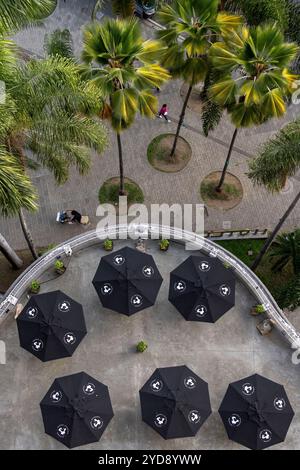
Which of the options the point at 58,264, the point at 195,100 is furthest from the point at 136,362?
the point at 195,100

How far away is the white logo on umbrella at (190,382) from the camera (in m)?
23.8

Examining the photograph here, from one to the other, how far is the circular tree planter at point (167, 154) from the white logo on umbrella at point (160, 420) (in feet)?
75.3

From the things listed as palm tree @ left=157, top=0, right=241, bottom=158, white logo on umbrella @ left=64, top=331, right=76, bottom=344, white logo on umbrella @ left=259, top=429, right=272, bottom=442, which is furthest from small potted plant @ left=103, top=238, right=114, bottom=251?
white logo on umbrella @ left=259, top=429, right=272, bottom=442

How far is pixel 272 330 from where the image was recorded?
89.3 feet

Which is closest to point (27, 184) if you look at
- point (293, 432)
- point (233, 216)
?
point (293, 432)

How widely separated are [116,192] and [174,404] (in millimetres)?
20715

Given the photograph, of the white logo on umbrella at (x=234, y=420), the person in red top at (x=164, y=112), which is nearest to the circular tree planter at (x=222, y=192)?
the person in red top at (x=164, y=112)

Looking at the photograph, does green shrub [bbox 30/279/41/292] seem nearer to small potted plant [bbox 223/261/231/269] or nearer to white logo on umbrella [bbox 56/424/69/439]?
white logo on umbrella [bbox 56/424/69/439]

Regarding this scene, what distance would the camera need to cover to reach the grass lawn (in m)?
36.8

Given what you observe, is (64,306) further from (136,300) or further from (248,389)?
(248,389)

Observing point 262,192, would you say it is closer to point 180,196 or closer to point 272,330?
point 180,196

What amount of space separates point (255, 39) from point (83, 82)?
418 inches

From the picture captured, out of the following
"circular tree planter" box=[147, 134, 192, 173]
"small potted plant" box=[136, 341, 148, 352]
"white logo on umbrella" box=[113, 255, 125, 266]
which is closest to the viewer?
"small potted plant" box=[136, 341, 148, 352]

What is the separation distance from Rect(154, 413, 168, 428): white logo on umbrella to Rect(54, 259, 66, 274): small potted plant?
10.2 m
